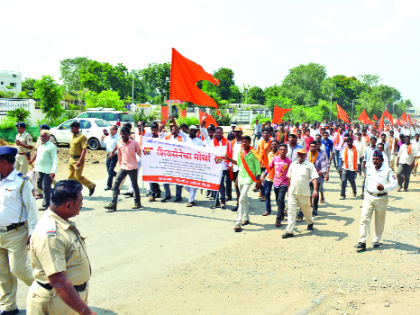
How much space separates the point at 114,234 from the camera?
696 cm

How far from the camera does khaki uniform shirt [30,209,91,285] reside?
97.6 inches

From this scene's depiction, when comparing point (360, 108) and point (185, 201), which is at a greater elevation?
point (360, 108)

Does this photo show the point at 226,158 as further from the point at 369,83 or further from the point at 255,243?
the point at 369,83

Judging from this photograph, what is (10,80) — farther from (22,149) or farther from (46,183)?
(46,183)

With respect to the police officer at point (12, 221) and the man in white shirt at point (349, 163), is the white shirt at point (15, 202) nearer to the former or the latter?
the police officer at point (12, 221)

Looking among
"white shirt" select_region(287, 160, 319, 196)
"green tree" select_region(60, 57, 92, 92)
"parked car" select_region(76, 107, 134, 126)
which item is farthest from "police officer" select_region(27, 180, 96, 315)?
"green tree" select_region(60, 57, 92, 92)

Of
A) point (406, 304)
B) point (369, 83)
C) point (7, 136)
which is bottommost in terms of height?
point (406, 304)

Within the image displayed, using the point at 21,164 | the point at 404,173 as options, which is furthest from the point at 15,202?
the point at 404,173

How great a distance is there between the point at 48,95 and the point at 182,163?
17850mm

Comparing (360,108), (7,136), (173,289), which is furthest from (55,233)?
(360,108)

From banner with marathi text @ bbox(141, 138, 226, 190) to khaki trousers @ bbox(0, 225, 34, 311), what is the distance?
4870mm

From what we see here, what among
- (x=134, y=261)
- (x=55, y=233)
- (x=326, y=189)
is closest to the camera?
(x=55, y=233)

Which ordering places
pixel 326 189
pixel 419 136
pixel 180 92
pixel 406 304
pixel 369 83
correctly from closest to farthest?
pixel 406 304 → pixel 180 92 → pixel 326 189 → pixel 419 136 → pixel 369 83

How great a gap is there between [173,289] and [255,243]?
224cm
